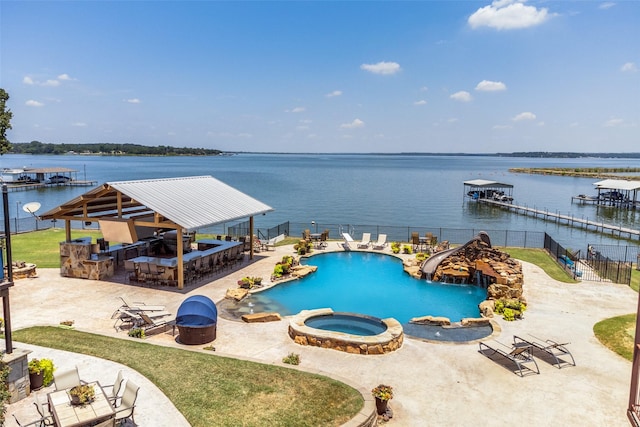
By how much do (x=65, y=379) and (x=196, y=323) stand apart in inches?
174

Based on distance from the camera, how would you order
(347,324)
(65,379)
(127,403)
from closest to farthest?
(127,403)
(65,379)
(347,324)

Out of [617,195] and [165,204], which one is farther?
[617,195]

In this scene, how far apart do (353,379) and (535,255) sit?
19684 millimetres

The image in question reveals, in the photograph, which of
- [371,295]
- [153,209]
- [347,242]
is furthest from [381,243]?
[153,209]

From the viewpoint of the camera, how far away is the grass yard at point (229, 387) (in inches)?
332

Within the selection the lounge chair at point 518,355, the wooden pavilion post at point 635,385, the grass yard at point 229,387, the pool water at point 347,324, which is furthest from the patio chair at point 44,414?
the wooden pavilion post at point 635,385

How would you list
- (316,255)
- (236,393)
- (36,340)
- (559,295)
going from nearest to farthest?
(236,393) → (36,340) → (559,295) → (316,255)

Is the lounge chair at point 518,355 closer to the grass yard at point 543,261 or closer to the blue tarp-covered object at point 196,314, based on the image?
the blue tarp-covered object at point 196,314

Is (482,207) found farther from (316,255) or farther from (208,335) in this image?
(208,335)

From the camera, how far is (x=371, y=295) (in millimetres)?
19438

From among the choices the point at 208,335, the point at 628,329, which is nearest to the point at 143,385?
the point at 208,335

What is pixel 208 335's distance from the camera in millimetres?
12664

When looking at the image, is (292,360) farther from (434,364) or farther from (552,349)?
(552,349)

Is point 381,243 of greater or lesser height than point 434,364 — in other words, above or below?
above
